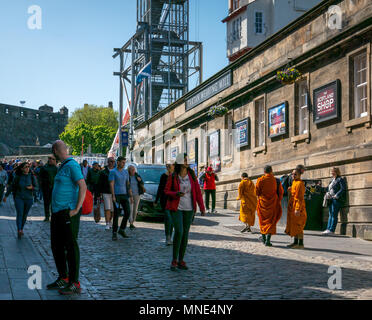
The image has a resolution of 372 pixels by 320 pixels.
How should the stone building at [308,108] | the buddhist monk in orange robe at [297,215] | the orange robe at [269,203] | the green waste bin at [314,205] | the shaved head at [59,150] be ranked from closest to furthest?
the shaved head at [59,150] < the buddhist monk in orange robe at [297,215] < the orange robe at [269,203] < the stone building at [308,108] < the green waste bin at [314,205]

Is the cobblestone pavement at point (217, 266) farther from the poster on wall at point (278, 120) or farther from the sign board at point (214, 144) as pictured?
the sign board at point (214, 144)

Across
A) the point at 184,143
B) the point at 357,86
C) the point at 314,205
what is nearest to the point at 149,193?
the point at 314,205

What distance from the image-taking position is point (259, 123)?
2175 cm

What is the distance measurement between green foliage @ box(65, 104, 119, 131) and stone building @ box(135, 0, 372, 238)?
7555 centimetres

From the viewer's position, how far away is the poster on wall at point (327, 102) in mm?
15656

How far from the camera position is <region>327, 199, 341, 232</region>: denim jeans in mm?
14664

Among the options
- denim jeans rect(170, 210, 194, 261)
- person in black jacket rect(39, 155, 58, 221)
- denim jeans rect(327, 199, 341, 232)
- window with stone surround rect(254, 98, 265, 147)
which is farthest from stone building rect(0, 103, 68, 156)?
denim jeans rect(170, 210, 194, 261)

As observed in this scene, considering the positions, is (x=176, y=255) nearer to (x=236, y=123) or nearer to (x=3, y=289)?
(x=3, y=289)

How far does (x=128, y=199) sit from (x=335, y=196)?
551 centimetres

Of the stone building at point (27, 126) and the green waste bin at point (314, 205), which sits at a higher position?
the stone building at point (27, 126)

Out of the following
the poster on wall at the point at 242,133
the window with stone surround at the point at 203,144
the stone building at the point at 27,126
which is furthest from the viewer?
the stone building at the point at 27,126

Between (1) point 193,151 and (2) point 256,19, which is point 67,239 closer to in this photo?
(1) point 193,151

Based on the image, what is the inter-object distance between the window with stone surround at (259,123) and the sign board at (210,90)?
9.32 ft

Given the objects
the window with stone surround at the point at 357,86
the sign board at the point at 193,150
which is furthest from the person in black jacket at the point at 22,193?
the sign board at the point at 193,150
